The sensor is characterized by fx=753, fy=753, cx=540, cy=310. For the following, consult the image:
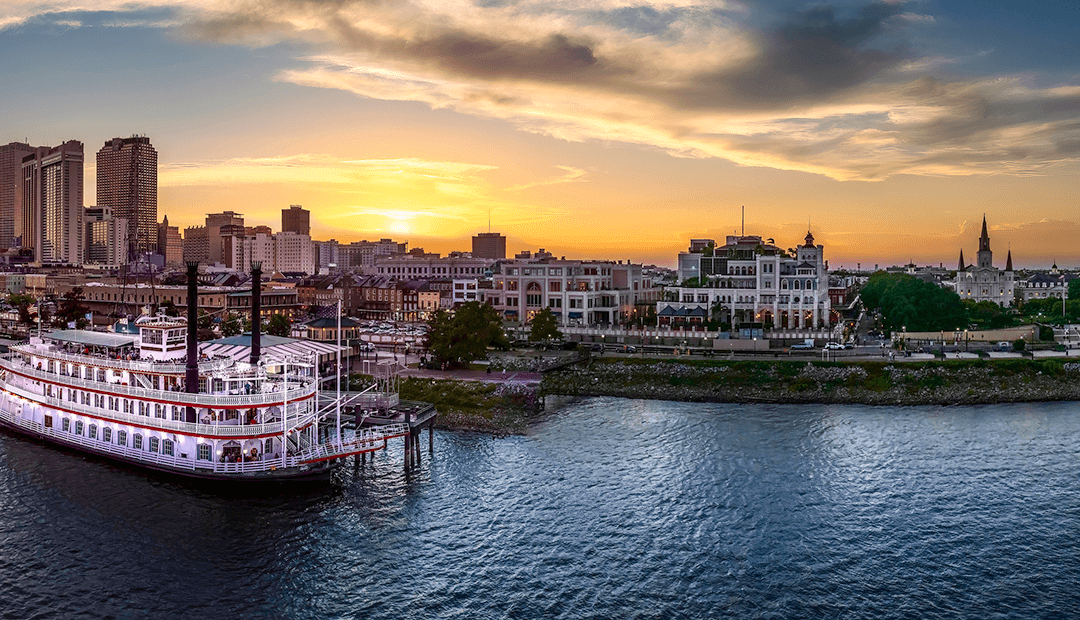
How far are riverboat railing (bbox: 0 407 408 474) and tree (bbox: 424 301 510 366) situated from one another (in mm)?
31578

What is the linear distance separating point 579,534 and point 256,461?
2243 centimetres

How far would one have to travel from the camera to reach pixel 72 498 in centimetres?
4734

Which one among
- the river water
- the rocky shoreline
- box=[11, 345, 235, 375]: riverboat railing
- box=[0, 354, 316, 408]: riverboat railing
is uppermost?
box=[11, 345, 235, 375]: riverboat railing

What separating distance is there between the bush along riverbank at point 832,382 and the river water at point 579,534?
17233 millimetres

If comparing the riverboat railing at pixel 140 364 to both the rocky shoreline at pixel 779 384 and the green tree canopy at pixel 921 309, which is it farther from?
the green tree canopy at pixel 921 309

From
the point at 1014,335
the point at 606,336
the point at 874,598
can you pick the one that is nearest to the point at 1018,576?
the point at 874,598

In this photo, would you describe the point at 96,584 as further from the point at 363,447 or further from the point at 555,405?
the point at 555,405

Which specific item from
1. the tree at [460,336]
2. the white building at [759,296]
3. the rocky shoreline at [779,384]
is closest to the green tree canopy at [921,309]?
the white building at [759,296]

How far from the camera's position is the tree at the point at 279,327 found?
356 feet

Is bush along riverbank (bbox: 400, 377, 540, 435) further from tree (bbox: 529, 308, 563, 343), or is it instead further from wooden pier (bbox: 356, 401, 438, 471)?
tree (bbox: 529, 308, 563, 343)

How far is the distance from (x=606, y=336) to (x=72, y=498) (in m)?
75.1

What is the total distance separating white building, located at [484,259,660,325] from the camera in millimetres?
128000

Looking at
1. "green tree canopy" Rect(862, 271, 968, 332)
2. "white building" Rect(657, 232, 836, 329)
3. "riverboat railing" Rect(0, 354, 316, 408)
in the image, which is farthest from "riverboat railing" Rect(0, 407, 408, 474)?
"green tree canopy" Rect(862, 271, 968, 332)

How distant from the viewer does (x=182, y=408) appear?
5194 cm
